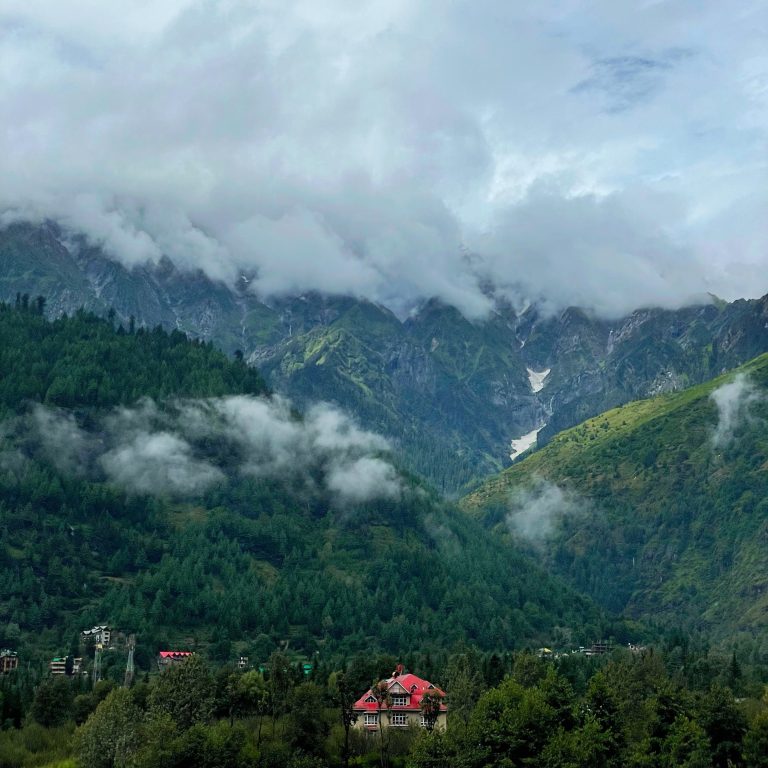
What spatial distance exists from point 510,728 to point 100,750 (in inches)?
2564

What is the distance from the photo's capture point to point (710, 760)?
19762 cm

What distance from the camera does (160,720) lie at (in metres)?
195

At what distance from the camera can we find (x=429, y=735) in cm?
19300

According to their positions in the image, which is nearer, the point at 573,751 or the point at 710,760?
the point at 573,751

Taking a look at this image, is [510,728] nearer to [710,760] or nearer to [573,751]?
[573,751]

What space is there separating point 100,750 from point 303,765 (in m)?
32.5

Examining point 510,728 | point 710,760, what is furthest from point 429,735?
point 710,760

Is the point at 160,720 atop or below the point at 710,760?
atop

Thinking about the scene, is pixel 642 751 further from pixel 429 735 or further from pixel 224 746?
pixel 224 746

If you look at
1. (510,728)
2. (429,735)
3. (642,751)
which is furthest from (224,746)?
(642,751)

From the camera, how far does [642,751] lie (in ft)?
639

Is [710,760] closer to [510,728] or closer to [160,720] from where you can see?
[510,728]

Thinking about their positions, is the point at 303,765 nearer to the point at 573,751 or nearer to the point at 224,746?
the point at 224,746

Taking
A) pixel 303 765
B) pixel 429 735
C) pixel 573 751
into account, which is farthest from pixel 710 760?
pixel 303 765
